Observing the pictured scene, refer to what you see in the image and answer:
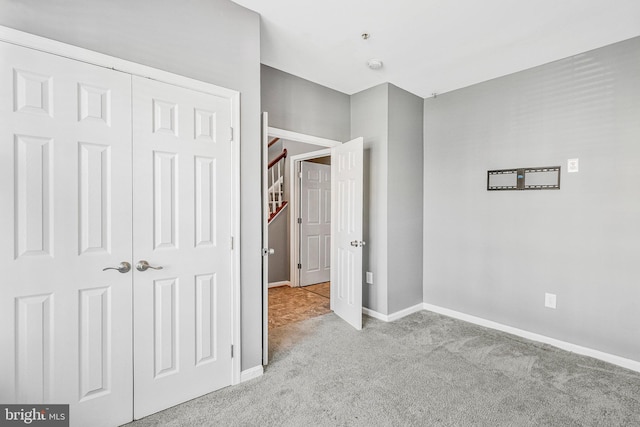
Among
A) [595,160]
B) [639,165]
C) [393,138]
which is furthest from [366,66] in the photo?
[639,165]

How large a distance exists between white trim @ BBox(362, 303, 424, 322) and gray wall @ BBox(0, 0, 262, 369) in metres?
1.63

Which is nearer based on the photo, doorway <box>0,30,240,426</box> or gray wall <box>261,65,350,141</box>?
doorway <box>0,30,240,426</box>

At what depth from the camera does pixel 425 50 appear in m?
2.70

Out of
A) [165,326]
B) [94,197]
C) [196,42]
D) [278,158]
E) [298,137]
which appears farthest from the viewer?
[278,158]

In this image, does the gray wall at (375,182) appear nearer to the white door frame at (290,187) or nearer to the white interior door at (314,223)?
the white door frame at (290,187)

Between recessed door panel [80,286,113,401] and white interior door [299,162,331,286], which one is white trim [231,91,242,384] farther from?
white interior door [299,162,331,286]

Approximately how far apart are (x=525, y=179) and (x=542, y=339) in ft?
5.08

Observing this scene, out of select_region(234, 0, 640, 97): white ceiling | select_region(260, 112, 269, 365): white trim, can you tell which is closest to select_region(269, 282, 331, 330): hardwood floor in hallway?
select_region(260, 112, 269, 365): white trim

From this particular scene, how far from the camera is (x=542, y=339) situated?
9.54 feet

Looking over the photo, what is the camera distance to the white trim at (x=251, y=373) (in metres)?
2.21

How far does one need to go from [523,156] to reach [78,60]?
142 inches

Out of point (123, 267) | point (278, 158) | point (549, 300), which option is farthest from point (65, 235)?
point (278, 158)

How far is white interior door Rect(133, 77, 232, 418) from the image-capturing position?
179 centimetres

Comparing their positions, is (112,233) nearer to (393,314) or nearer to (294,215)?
(393,314)
